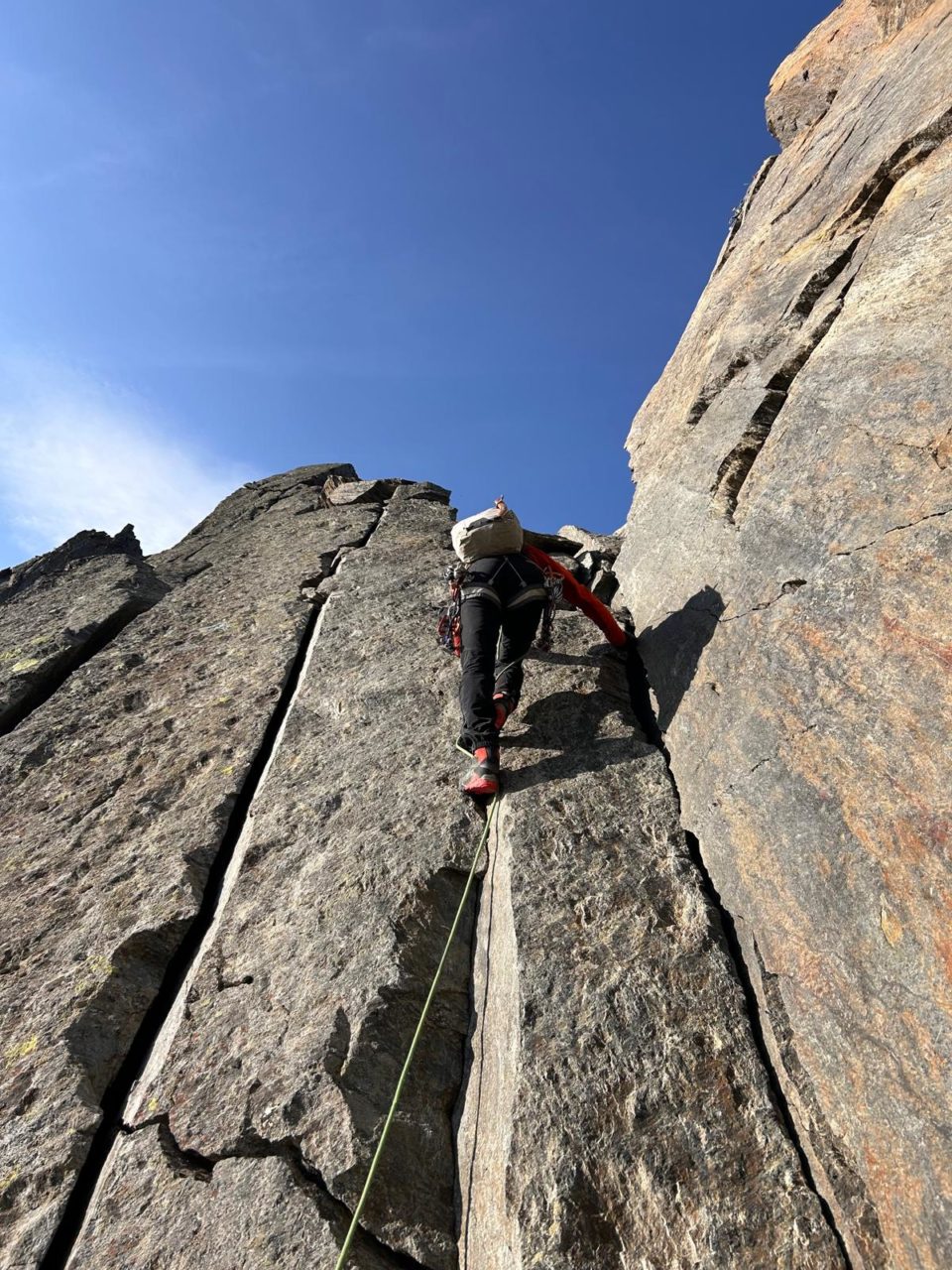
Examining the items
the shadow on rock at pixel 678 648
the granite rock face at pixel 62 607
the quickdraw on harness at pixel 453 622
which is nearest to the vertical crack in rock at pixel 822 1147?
the shadow on rock at pixel 678 648

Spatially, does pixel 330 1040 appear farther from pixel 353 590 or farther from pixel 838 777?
pixel 353 590

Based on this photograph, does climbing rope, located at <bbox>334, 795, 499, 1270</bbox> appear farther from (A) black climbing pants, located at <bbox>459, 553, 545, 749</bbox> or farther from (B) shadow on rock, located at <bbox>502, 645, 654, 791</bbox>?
(A) black climbing pants, located at <bbox>459, 553, 545, 749</bbox>

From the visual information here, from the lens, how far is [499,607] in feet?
20.7

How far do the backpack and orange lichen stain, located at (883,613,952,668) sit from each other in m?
3.34

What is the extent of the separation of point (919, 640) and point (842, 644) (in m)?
0.45

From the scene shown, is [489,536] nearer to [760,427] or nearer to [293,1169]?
[760,427]

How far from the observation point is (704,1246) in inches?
116

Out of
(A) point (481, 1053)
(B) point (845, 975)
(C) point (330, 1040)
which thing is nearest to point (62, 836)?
(C) point (330, 1040)

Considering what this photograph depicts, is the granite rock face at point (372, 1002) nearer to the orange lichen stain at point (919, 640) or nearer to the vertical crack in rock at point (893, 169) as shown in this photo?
the orange lichen stain at point (919, 640)

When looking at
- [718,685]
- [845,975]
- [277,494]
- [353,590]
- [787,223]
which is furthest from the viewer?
[277,494]

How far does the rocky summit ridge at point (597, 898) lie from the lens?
3.15 m

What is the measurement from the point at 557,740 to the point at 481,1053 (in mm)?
2166

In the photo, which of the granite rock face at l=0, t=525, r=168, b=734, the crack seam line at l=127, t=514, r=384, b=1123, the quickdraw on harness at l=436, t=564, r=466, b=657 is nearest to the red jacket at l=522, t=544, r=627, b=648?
the quickdraw on harness at l=436, t=564, r=466, b=657

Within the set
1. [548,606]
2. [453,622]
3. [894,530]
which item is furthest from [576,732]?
[894,530]
